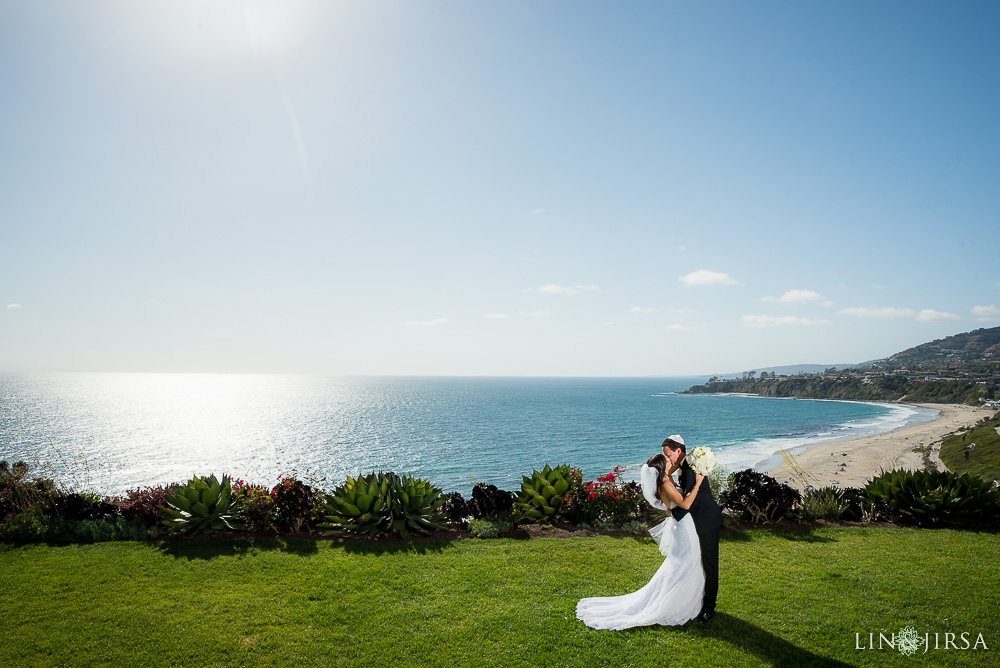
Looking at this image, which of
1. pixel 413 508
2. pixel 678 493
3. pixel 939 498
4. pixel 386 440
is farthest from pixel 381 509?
pixel 386 440

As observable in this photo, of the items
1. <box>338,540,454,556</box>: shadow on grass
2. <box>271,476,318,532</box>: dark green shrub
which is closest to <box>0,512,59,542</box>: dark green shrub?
<box>271,476,318,532</box>: dark green shrub

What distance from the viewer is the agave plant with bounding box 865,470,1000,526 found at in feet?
35.3

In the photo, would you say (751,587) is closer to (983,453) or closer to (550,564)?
(550,564)

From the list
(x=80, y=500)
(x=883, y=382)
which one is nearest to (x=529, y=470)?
(x=80, y=500)

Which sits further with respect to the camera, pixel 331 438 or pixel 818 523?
pixel 331 438

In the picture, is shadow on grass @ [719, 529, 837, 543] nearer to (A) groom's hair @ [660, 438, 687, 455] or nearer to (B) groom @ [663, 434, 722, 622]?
(B) groom @ [663, 434, 722, 622]

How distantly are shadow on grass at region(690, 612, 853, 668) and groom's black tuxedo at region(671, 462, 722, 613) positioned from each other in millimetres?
→ 237

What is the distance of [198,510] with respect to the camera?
9.46m

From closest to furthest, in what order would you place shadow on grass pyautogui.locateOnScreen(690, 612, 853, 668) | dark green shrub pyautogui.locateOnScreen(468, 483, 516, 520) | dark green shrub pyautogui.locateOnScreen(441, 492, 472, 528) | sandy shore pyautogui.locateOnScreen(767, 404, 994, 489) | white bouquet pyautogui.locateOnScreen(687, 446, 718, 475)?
shadow on grass pyautogui.locateOnScreen(690, 612, 853, 668) < white bouquet pyautogui.locateOnScreen(687, 446, 718, 475) < dark green shrub pyautogui.locateOnScreen(441, 492, 472, 528) < dark green shrub pyautogui.locateOnScreen(468, 483, 516, 520) < sandy shore pyautogui.locateOnScreen(767, 404, 994, 489)

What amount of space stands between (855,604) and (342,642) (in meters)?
7.21

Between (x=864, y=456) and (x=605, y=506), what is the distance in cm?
5867

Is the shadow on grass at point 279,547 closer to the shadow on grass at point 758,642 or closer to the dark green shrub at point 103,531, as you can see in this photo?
the dark green shrub at point 103,531

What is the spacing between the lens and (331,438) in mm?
70562

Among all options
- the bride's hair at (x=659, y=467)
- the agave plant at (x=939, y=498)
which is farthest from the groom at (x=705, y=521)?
the agave plant at (x=939, y=498)
